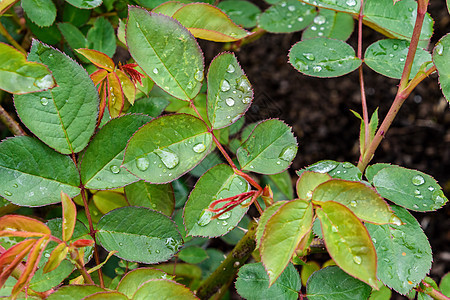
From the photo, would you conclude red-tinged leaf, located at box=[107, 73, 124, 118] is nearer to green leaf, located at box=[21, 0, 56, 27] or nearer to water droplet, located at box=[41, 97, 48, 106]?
water droplet, located at box=[41, 97, 48, 106]

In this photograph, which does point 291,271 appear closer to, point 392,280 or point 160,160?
point 392,280

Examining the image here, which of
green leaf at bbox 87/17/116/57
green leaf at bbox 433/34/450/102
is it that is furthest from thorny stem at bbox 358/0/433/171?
green leaf at bbox 87/17/116/57

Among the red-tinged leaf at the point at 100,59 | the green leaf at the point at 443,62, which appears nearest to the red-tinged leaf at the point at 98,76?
the red-tinged leaf at the point at 100,59

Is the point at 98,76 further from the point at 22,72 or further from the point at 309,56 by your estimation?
the point at 309,56

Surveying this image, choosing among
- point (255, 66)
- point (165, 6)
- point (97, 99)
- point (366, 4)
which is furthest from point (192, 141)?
Answer: point (255, 66)

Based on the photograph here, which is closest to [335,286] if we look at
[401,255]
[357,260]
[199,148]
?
[401,255]

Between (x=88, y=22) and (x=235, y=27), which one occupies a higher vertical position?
(x=235, y=27)

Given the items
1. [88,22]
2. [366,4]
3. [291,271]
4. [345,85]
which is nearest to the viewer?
[291,271]

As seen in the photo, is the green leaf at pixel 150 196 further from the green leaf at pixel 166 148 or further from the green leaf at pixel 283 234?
the green leaf at pixel 283 234

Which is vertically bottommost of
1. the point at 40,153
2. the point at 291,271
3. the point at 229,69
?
the point at 291,271
